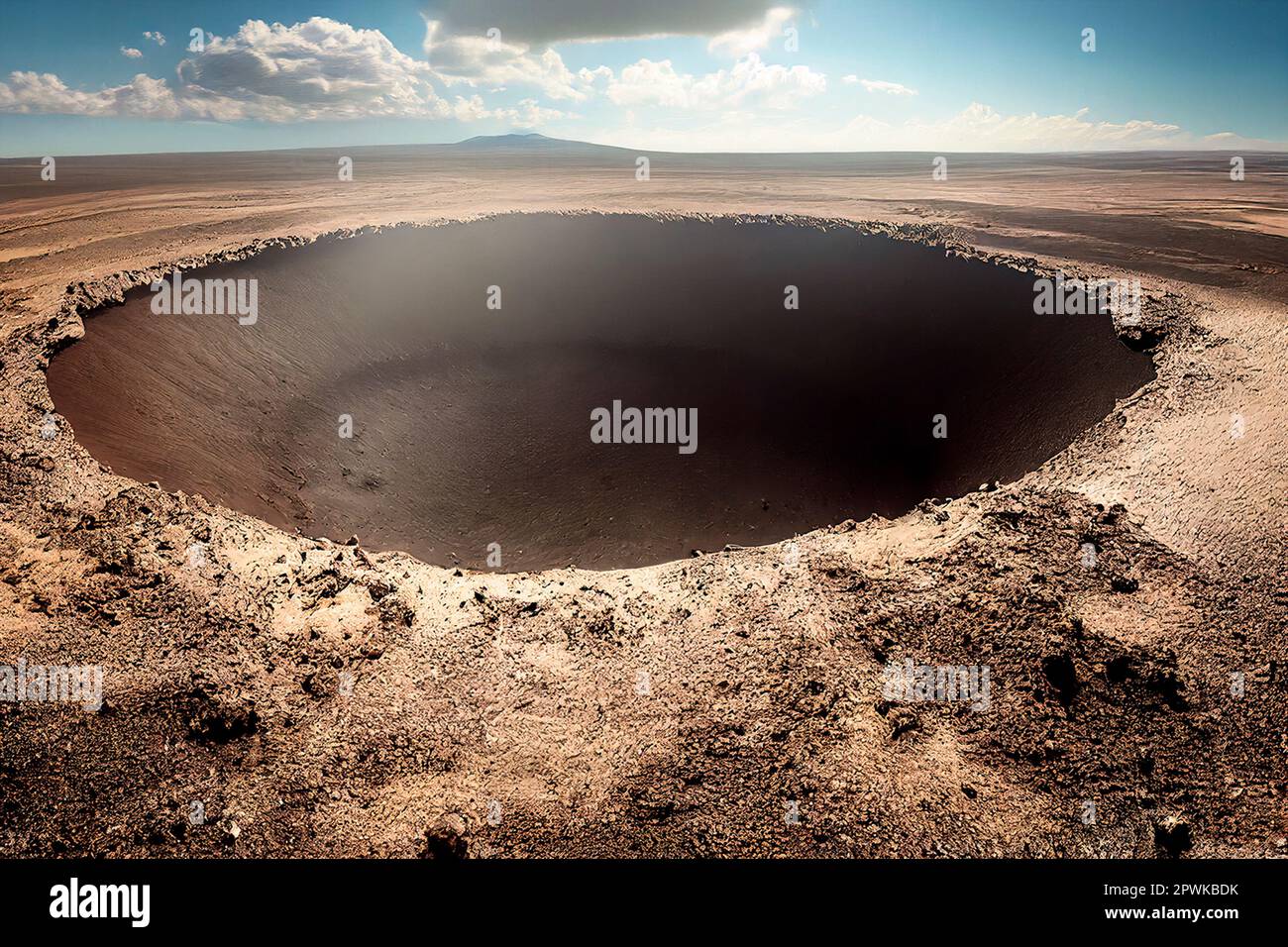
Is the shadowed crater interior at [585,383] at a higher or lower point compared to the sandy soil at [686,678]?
higher

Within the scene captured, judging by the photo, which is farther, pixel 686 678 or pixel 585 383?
pixel 585 383

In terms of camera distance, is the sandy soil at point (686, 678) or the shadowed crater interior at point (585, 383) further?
the shadowed crater interior at point (585, 383)

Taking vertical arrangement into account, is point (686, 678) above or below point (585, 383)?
below

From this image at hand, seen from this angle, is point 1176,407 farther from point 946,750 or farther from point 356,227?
point 356,227

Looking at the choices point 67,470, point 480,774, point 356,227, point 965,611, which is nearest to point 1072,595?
point 965,611
